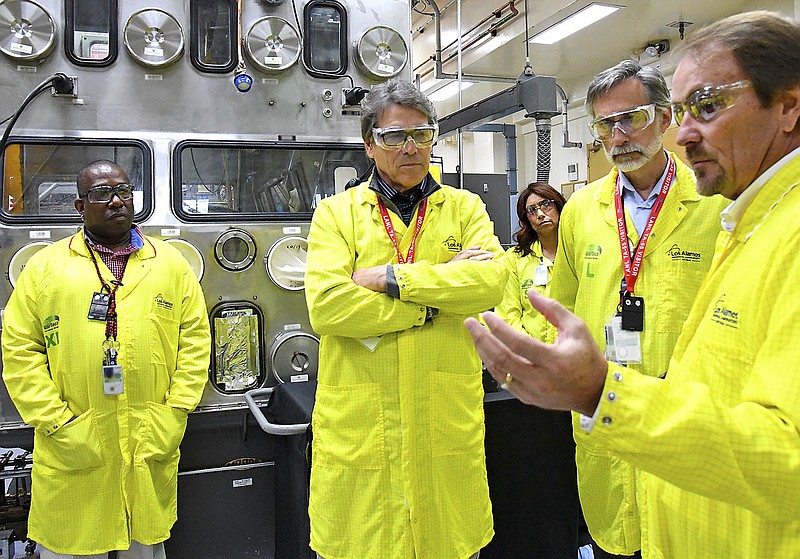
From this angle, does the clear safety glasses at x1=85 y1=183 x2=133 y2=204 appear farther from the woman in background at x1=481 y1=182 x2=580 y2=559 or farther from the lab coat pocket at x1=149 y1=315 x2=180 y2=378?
the woman in background at x1=481 y1=182 x2=580 y2=559

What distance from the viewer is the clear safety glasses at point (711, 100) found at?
990 millimetres

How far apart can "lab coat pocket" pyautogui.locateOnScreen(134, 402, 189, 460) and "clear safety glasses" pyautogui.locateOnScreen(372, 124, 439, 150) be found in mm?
1315

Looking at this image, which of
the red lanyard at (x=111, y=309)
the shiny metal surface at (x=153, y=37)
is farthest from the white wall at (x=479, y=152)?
the red lanyard at (x=111, y=309)

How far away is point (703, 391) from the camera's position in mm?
802

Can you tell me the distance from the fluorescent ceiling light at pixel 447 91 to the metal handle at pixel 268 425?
5.90m

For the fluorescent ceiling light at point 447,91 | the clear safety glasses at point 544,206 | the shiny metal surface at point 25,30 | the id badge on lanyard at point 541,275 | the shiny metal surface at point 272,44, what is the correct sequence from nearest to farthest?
the shiny metal surface at point 25,30 → the shiny metal surface at point 272,44 → the id badge on lanyard at point 541,275 → the clear safety glasses at point 544,206 → the fluorescent ceiling light at point 447,91

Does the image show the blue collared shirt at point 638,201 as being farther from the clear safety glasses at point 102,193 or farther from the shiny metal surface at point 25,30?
the shiny metal surface at point 25,30

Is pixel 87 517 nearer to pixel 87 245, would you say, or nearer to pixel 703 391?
pixel 87 245

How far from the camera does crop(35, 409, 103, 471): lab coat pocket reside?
7.21 feet

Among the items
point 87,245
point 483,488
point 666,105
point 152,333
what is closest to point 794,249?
point 666,105

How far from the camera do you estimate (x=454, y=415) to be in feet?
5.96

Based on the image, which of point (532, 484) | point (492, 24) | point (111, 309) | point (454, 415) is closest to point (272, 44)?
point (111, 309)

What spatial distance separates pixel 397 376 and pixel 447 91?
7217mm

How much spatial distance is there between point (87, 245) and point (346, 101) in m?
1.36
